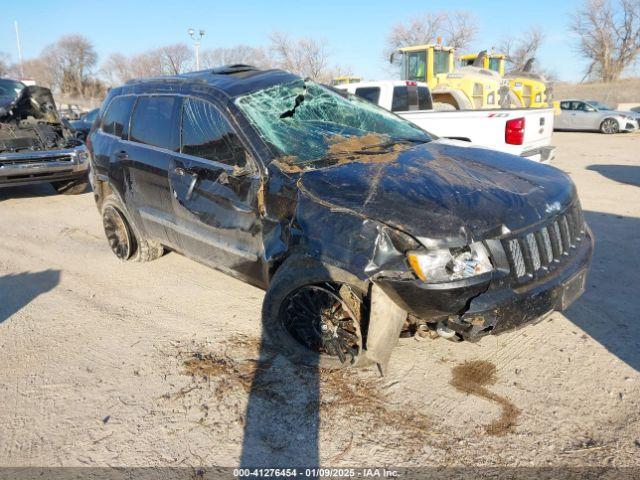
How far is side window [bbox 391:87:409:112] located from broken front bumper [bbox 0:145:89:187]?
5.96 meters

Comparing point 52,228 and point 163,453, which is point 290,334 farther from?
point 52,228

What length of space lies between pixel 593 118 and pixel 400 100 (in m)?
14.4

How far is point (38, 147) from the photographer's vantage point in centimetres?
897

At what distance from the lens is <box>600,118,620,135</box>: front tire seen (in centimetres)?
1983

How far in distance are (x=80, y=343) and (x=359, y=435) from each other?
227cm

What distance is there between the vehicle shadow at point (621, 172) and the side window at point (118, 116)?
8.48 m

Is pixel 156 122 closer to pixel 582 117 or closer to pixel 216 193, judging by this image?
pixel 216 193

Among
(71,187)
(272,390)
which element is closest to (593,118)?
(71,187)

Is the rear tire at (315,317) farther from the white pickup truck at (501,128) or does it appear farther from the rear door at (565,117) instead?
the rear door at (565,117)

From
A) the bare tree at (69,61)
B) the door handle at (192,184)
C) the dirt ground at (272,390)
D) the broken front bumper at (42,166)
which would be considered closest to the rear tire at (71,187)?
the broken front bumper at (42,166)

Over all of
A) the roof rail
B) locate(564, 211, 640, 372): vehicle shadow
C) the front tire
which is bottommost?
the front tire

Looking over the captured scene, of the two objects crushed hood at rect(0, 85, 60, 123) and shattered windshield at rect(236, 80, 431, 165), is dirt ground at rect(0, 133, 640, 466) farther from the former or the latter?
crushed hood at rect(0, 85, 60, 123)

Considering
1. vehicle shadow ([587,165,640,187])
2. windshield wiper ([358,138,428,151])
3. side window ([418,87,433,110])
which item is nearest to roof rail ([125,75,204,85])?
windshield wiper ([358,138,428,151])

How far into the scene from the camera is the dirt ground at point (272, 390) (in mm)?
2541
